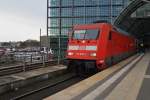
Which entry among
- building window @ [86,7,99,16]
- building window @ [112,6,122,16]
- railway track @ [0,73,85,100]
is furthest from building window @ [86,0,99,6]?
railway track @ [0,73,85,100]

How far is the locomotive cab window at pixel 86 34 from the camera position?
19.6m

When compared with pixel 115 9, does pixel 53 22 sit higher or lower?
lower

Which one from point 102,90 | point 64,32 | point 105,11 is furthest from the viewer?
point 64,32

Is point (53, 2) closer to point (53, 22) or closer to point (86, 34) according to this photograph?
point (53, 22)

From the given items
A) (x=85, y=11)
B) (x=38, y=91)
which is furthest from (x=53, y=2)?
(x=38, y=91)

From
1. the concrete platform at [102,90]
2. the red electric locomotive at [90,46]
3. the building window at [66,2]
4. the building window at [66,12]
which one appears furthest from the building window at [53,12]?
the concrete platform at [102,90]

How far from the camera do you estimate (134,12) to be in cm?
4475

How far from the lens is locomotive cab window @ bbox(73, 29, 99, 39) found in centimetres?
1961

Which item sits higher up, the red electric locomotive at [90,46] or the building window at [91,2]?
the building window at [91,2]

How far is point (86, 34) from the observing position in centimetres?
1994

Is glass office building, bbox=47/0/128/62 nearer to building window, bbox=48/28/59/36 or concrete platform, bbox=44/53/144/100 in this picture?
building window, bbox=48/28/59/36

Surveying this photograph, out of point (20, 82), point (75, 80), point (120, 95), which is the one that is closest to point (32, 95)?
point (20, 82)

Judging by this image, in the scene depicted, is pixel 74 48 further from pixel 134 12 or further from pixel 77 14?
pixel 77 14

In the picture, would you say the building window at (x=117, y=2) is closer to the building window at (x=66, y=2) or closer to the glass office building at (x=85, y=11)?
the glass office building at (x=85, y=11)
